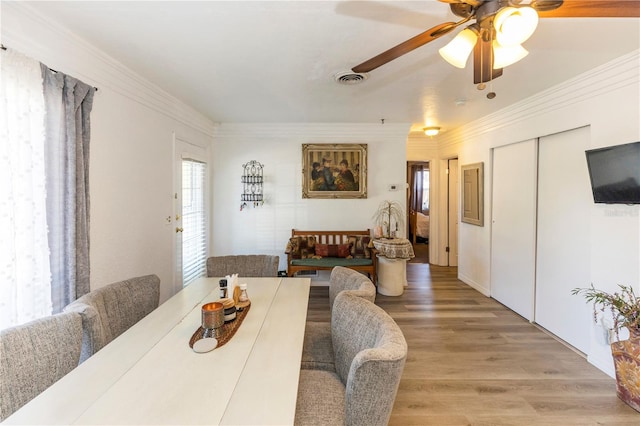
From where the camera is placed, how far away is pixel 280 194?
4.55m

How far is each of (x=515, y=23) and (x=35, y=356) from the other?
2235mm

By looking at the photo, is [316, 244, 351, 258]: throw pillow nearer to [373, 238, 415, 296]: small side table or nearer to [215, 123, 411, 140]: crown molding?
[373, 238, 415, 296]: small side table

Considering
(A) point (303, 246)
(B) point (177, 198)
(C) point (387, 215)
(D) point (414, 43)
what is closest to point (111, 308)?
(B) point (177, 198)

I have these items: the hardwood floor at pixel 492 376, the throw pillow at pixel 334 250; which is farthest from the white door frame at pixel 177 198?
the throw pillow at pixel 334 250

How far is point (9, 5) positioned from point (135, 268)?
190cm

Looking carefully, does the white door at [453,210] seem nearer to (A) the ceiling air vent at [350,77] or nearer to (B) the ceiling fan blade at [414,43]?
(A) the ceiling air vent at [350,77]

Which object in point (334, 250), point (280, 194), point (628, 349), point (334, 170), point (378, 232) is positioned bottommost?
point (628, 349)

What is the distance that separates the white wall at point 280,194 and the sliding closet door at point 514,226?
50.3 inches

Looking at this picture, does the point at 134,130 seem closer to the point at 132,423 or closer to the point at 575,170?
the point at 132,423

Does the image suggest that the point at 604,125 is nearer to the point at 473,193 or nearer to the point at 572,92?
the point at 572,92

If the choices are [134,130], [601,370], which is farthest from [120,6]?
[601,370]

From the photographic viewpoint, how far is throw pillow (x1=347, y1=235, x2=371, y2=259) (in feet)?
14.0

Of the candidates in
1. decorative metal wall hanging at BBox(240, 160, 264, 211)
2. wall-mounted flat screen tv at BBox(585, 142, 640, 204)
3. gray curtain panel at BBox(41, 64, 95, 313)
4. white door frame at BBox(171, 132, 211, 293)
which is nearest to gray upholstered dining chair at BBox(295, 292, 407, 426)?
gray curtain panel at BBox(41, 64, 95, 313)

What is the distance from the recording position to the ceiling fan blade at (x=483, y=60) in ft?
4.64
